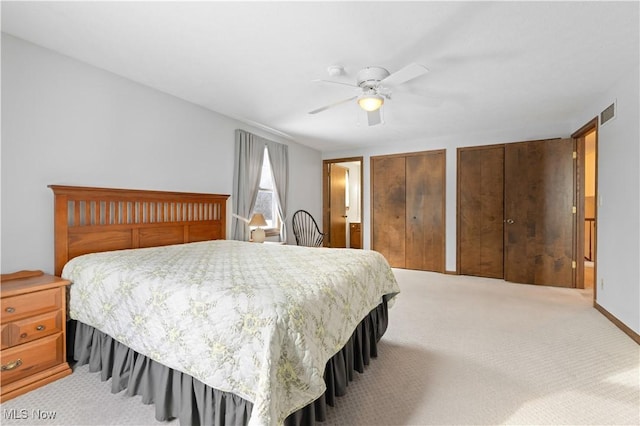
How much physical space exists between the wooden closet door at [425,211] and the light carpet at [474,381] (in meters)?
2.13

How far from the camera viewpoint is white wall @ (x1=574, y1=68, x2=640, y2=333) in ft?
8.48

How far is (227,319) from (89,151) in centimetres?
233

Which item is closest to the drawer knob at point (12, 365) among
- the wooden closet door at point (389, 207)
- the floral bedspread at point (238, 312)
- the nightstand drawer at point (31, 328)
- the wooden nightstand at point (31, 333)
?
the wooden nightstand at point (31, 333)

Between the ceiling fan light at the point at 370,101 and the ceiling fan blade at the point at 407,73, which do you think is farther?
the ceiling fan light at the point at 370,101

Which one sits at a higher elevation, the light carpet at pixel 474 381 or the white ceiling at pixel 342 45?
the white ceiling at pixel 342 45

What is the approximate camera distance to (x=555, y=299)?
365cm

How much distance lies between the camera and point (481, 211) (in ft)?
15.8

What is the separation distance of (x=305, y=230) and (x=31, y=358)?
416cm

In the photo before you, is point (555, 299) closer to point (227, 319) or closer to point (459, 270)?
point (459, 270)

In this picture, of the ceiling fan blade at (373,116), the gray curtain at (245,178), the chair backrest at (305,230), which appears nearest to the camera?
the ceiling fan blade at (373,116)

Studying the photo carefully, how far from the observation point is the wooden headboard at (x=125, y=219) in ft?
7.80

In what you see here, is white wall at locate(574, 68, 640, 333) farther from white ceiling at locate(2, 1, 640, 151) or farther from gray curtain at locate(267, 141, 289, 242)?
gray curtain at locate(267, 141, 289, 242)

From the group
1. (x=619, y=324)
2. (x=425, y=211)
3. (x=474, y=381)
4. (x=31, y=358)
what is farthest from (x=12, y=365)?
(x=425, y=211)

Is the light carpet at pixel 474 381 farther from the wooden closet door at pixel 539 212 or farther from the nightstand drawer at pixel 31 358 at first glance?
the wooden closet door at pixel 539 212
